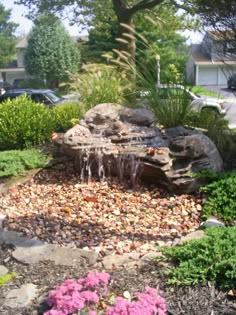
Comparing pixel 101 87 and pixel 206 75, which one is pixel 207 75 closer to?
pixel 206 75

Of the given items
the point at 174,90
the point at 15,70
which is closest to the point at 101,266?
the point at 174,90

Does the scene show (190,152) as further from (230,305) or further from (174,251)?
(230,305)

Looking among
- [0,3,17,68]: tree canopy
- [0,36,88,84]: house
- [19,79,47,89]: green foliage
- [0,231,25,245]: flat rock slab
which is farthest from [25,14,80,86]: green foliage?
[0,231,25,245]: flat rock slab

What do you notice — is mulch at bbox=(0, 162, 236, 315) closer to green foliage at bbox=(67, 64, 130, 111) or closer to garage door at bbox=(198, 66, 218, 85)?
green foliage at bbox=(67, 64, 130, 111)

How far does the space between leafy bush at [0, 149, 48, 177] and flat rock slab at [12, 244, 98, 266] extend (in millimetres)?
2659

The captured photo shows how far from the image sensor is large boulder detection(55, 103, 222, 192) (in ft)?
17.2

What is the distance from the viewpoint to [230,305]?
8.55 feet

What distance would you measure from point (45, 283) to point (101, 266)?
466 mm

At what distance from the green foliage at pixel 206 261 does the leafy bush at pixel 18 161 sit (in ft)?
12.0

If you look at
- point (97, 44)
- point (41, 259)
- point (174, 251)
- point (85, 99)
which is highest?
point (97, 44)

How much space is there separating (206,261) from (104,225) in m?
1.80

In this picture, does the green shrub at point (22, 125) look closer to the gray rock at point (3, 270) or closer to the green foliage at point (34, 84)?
the gray rock at point (3, 270)

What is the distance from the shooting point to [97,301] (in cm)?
252

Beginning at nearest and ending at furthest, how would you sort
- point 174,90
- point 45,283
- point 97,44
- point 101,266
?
point 45,283
point 101,266
point 174,90
point 97,44
